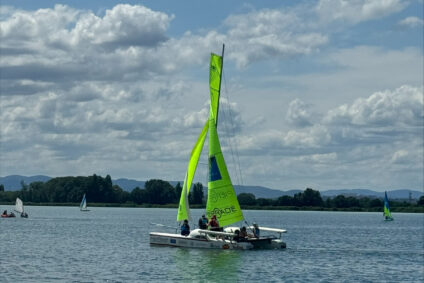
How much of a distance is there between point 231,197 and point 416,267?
15.0 meters

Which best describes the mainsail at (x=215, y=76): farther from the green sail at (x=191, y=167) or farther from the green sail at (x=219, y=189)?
the green sail at (x=191, y=167)

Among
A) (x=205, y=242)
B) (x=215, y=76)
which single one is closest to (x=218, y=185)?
(x=205, y=242)

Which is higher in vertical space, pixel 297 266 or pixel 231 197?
pixel 231 197

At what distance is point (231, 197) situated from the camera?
60.0m

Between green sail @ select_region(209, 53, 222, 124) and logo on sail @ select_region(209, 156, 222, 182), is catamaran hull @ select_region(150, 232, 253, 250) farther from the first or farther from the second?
green sail @ select_region(209, 53, 222, 124)

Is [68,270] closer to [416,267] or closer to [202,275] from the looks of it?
[202,275]

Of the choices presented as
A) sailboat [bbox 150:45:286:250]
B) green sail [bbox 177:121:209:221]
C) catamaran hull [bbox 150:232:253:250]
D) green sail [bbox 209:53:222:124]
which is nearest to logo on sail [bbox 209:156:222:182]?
sailboat [bbox 150:45:286:250]

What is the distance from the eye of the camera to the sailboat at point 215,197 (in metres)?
58.8

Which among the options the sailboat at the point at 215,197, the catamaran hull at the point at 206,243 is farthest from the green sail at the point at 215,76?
the catamaran hull at the point at 206,243

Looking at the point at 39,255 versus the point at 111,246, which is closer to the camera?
the point at 39,255

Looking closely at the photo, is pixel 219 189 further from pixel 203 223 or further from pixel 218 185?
pixel 203 223

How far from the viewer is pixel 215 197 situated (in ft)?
196

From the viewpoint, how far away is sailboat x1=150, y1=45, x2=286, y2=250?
193 feet

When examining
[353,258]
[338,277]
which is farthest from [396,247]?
[338,277]
